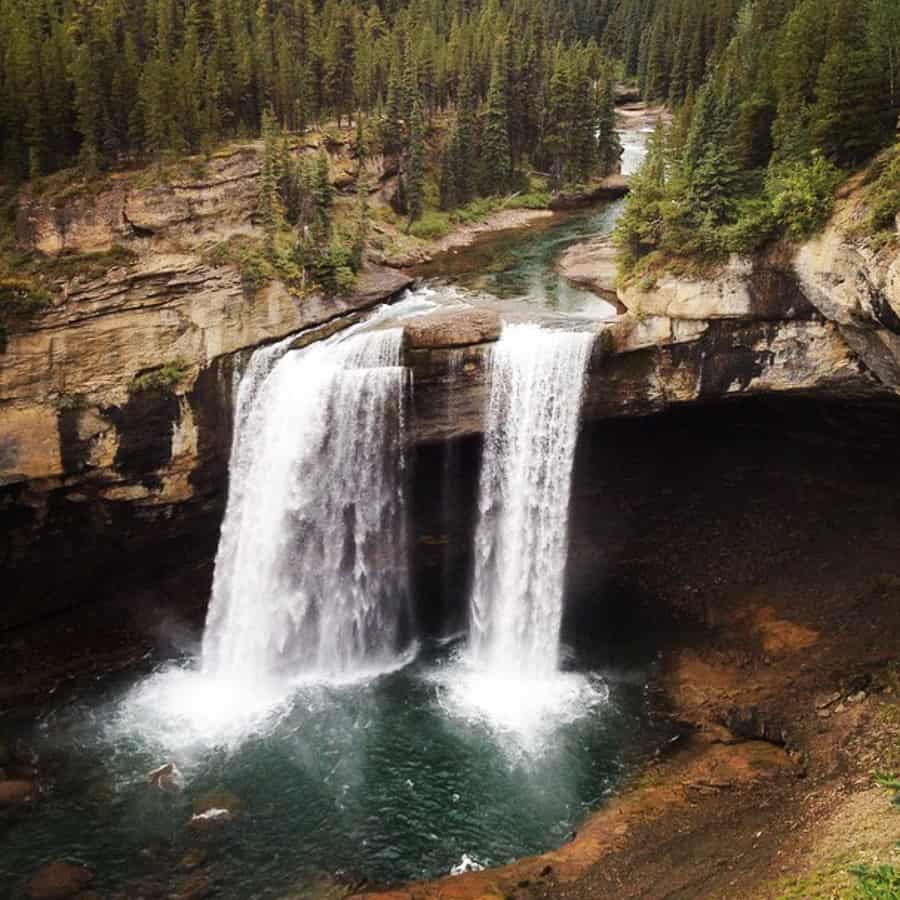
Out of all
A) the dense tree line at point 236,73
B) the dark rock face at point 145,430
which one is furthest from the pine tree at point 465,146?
the dark rock face at point 145,430

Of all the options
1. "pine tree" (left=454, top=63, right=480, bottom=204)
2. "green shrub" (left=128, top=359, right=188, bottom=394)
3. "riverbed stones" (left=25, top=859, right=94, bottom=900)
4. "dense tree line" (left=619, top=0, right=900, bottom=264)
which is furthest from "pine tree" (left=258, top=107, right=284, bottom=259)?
"riverbed stones" (left=25, top=859, right=94, bottom=900)

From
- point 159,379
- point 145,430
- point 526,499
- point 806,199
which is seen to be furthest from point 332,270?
point 806,199

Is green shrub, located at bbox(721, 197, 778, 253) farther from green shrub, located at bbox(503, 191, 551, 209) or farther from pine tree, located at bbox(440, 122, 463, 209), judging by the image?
green shrub, located at bbox(503, 191, 551, 209)

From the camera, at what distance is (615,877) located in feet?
62.7

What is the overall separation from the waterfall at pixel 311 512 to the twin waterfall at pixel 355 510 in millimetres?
48

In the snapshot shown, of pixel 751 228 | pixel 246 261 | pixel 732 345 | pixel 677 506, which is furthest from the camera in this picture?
pixel 246 261

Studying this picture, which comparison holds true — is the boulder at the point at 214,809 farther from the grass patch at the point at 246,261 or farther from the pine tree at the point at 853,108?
the pine tree at the point at 853,108

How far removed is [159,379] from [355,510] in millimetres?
8343

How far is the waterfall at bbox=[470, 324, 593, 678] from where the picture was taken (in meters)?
27.4

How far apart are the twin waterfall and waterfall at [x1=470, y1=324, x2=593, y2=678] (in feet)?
0.13

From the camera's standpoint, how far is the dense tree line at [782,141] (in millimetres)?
24922

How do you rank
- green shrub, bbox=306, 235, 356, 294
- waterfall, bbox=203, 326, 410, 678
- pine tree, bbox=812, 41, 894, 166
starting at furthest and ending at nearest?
green shrub, bbox=306, 235, 356, 294 → waterfall, bbox=203, 326, 410, 678 → pine tree, bbox=812, 41, 894, 166

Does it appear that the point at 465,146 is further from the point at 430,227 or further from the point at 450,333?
the point at 450,333

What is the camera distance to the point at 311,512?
29469 millimetres
